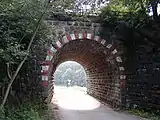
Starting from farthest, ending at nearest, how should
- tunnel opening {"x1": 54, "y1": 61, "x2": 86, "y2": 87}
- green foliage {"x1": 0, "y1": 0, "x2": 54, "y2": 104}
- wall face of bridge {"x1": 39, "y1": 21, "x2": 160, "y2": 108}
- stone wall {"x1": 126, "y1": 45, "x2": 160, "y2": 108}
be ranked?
tunnel opening {"x1": 54, "y1": 61, "x2": 86, "y2": 87}, wall face of bridge {"x1": 39, "y1": 21, "x2": 160, "y2": 108}, stone wall {"x1": 126, "y1": 45, "x2": 160, "y2": 108}, green foliage {"x1": 0, "y1": 0, "x2": 54, "y2": 104}

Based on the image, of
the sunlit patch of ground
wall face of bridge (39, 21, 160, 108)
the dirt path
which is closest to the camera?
the dirt path

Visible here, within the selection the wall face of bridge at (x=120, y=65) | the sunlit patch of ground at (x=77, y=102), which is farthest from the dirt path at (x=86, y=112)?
the wall face of bridge at (x=120, y=65)

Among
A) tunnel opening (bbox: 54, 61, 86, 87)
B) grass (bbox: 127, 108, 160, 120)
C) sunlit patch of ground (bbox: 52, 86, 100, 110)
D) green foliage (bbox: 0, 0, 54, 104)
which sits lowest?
sunlit patch of ground (bbox: 52, 86, 100, 110)

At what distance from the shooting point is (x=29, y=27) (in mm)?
5840

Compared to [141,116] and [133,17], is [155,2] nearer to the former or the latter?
[133,17]

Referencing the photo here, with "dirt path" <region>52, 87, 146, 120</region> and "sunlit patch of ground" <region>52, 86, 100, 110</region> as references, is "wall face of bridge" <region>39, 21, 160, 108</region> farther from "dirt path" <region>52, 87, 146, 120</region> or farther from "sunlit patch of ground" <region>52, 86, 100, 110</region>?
"sunlit patch of ground" <region>52, 86, 100, 110</region>

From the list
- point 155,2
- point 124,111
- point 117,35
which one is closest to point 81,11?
point 117,35

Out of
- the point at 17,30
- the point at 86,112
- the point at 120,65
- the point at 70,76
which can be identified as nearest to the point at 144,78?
the point at 120,65

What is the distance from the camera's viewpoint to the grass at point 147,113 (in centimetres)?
697

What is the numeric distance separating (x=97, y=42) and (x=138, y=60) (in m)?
1.57

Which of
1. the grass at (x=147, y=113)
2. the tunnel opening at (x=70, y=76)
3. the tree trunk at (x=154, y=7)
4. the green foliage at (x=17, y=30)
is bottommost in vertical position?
the grass at (x=147, y=113)

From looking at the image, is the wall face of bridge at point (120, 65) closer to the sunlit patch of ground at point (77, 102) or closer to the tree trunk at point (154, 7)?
the tree trunk at point (154, 7)

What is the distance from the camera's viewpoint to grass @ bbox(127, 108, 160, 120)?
6.97 m

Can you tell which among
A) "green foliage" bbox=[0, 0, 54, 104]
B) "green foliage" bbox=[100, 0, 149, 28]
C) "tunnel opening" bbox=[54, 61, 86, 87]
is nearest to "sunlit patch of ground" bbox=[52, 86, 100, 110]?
"green foliage" bbox=[100, 0, 149, 28]
